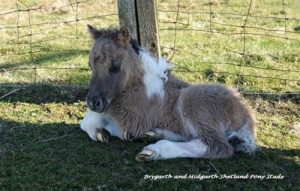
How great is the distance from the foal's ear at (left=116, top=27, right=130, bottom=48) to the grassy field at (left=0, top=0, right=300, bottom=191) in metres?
1.01

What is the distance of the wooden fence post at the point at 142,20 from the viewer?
19.2 ft

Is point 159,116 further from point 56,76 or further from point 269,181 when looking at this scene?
point 56,76

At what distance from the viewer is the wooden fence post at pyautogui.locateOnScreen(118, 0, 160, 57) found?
19.2 feet

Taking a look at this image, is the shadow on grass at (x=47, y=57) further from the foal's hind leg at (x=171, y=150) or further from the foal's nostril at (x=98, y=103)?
the foal's hind leg at (x=171, y=150)

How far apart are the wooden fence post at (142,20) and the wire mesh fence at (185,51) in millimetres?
836

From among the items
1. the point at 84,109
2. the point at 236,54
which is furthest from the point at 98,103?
the point at 236,54

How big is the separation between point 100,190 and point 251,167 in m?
1.47

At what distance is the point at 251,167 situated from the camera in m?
4.69

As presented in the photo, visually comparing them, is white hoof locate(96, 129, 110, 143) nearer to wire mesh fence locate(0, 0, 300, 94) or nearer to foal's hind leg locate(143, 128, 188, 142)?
foal's hind leg locate(143, 128, 188, 142)

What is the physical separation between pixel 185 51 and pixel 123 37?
11.9 ft

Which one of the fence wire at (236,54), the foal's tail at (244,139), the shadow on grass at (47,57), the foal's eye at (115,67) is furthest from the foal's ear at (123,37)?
the shadow on grass at (47,57)

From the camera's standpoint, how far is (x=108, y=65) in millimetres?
4777

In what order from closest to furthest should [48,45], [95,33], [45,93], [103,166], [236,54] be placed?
[103,166] < [95,33] < [45,93] < [236,54] < [48,45]

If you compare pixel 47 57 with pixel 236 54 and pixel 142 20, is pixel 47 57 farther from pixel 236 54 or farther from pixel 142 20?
pixel 236 54
